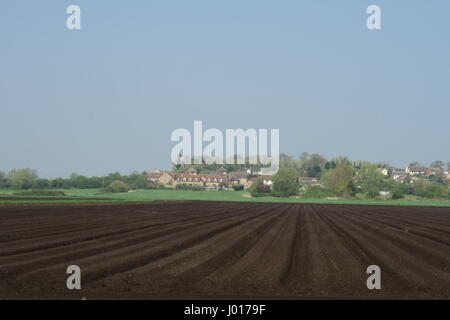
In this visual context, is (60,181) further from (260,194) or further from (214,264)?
(214,264)

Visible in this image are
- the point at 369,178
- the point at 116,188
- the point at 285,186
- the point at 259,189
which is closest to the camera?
the point at 285,186

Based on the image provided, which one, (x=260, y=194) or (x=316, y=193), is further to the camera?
(x=260, y=194)

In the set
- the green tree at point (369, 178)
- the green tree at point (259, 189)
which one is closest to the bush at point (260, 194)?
the green tree at point (259, 189)

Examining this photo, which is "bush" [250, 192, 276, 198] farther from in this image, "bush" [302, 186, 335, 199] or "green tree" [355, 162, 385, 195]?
"green tree" [355, 162, 385, 195]

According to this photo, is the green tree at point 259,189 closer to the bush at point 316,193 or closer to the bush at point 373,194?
the bush at point 316,193

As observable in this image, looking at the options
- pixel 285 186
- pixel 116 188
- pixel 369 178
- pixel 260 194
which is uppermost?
pixel 369 178

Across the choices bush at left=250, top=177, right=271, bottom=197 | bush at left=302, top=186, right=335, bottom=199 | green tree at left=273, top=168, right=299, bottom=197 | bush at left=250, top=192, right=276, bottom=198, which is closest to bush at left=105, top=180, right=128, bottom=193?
bush at left=250, top=177, right=271, bottom=197

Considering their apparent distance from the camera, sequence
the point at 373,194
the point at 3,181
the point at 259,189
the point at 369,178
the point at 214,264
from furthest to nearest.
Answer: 1. the point at 369,178
2. the point at 3,181
3. the point at 259,189
4. the point at 373,194
5. the point at 214,264

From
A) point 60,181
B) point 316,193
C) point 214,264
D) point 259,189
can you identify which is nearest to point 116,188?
point 60,181

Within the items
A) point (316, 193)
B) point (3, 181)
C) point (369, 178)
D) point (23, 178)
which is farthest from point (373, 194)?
point (3, 181)

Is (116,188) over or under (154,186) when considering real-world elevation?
under

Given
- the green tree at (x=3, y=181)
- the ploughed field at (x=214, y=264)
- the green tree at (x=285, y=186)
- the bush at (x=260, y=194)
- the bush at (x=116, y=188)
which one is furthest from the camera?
the bush at (x=116, y=188)
